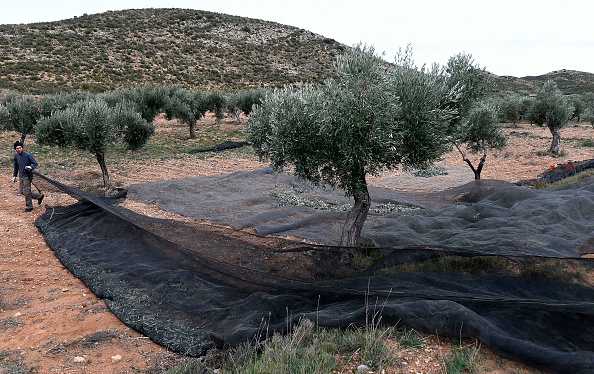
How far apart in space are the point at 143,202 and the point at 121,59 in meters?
41.9

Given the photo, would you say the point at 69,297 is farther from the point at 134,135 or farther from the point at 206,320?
the point at 134,135

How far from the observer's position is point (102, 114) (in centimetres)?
1435

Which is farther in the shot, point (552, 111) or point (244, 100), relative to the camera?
point (244, 100)

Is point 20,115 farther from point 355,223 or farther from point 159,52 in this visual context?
point 159,52

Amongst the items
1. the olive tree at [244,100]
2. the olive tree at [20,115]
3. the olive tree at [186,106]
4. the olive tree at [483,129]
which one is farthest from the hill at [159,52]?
the olive tree at [483,129]

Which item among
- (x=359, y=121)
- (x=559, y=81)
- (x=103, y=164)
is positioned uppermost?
(x=559, y=81)

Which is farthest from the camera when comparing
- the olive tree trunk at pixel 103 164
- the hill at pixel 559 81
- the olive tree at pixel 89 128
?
the hill at pixel 559 81

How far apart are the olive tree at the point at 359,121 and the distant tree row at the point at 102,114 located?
1775 mm

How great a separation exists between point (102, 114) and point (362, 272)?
1168cm

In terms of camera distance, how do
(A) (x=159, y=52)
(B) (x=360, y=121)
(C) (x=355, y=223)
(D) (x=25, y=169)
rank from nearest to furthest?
(B) (x=360, y=121) < (C) (x=355, y=223) < (D) (x=25, y=169) < (A) (x=159, y=52)

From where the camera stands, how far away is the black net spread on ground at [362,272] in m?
4.57

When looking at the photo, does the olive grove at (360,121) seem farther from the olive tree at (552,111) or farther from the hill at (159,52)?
the hill at (159,52)

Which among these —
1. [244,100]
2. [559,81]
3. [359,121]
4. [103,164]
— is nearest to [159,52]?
[244,100]

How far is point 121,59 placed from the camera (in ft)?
161
